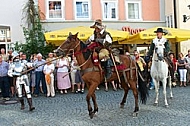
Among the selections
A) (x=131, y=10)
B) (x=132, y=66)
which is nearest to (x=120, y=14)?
(x=131, y=10)

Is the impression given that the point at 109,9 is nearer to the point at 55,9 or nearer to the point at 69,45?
the point at 55,9

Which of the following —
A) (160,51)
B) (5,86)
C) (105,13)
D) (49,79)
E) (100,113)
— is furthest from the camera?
(105,13)

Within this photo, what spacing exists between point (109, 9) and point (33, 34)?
551 cm

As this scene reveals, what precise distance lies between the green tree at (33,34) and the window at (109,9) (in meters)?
4.16

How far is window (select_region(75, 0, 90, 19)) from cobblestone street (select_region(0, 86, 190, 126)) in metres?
8.95

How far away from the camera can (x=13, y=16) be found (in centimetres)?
1881

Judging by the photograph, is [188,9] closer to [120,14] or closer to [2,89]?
[120,14]

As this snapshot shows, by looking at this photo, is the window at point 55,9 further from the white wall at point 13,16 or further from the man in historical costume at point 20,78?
the man in historical costume at point 20,78

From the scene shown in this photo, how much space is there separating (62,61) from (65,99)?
7.57 feet

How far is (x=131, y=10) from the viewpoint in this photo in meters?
21.2

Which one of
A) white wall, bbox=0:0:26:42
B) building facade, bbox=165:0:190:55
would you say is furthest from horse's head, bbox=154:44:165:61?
white wall, bbox=0:0:26:42

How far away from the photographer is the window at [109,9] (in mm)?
20656

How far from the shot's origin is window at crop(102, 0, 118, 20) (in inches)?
813

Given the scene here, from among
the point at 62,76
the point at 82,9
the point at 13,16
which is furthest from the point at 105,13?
the point at 62,76
